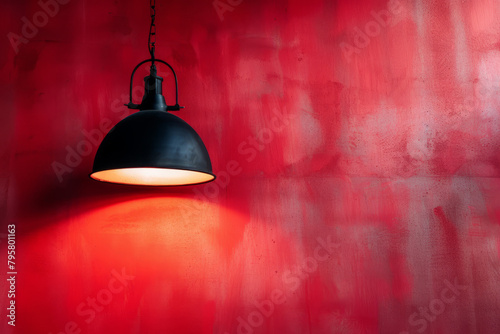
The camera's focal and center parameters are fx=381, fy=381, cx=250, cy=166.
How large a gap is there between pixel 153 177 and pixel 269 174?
89 cm

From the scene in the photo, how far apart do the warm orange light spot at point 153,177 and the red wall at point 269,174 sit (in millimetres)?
390

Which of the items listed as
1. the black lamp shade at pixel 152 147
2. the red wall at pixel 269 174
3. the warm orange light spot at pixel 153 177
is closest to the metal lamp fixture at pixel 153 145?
the black lamp shade at pixel 152 147

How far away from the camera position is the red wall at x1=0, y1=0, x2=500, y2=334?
2615 mm

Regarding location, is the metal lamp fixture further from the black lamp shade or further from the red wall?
the red wall

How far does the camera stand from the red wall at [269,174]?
8.58ft

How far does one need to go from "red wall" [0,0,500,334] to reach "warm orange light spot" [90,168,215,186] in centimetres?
39

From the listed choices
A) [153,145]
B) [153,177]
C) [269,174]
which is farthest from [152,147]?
[269,174]

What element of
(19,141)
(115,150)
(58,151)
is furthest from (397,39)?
(19,141)

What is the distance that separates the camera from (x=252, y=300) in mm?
2680

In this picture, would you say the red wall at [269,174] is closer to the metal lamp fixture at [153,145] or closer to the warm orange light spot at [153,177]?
the warm orange light spot at [153,177]

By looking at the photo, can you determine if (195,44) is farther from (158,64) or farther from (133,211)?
(133,211)

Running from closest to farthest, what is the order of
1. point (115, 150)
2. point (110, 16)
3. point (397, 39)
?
point (115, 150)
point (110, 16)
point (397, 39)

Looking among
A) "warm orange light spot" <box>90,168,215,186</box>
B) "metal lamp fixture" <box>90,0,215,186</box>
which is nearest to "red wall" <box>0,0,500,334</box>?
"warm orange light spot" <box>90,168,215,186</box>

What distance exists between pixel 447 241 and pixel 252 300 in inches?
60.5
